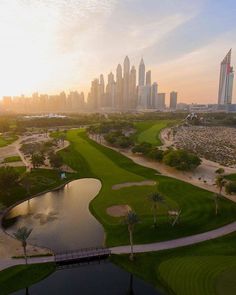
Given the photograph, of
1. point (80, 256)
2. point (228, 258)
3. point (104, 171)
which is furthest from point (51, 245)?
point (104, 171)

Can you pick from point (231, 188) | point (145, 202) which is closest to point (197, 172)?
point (231, 188)

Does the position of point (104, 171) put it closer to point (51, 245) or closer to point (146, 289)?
point (51, 245)

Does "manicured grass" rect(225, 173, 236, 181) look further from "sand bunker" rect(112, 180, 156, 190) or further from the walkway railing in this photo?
the walkway railing

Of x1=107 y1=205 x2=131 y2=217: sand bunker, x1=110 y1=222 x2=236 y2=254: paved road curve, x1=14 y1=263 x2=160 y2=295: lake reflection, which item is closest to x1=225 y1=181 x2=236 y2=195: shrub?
x1=110 y1=222 x2=236 y2=254: paved road curve

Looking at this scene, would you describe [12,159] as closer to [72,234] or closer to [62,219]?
[62,219]

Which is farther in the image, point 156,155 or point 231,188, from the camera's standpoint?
point 156,155

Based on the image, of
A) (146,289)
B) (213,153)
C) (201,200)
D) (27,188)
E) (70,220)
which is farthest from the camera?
(213,153)
